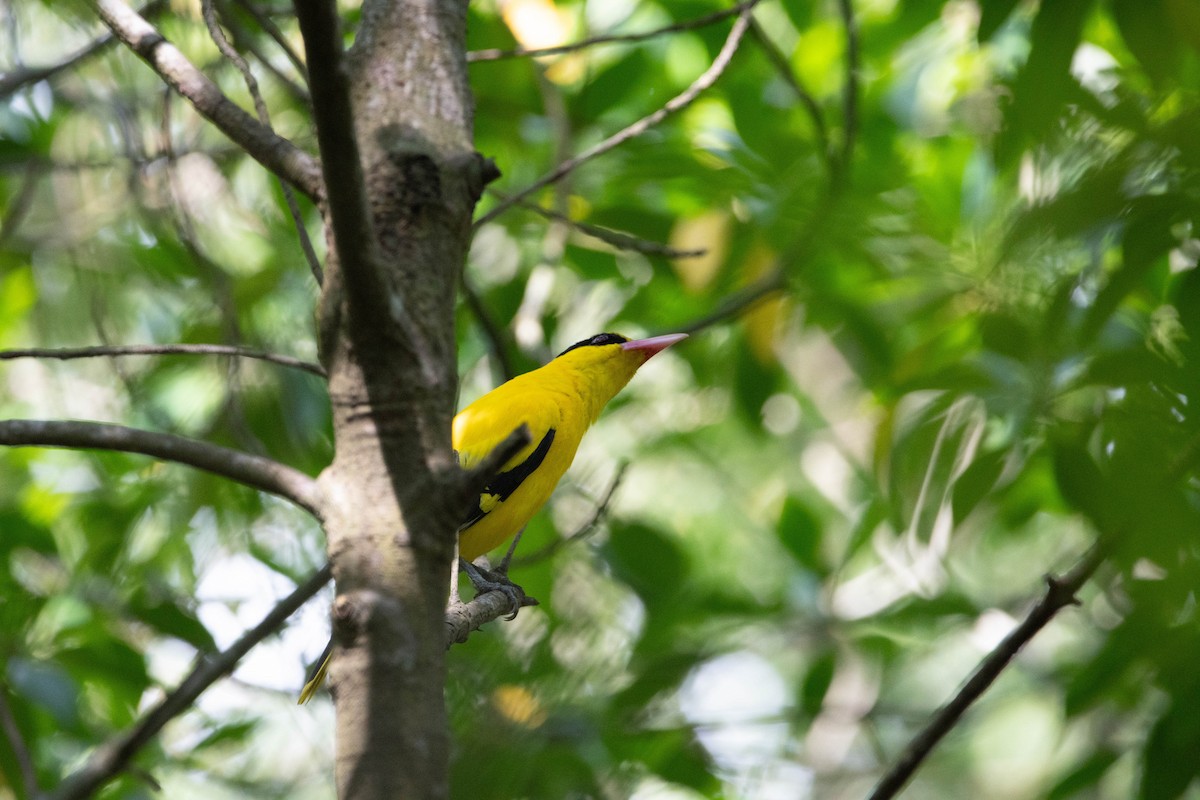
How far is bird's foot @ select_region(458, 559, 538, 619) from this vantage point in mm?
2867

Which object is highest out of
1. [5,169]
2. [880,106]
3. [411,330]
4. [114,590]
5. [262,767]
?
[5,169]

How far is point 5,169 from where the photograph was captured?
450 centimetres

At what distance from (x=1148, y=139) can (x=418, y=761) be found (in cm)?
98

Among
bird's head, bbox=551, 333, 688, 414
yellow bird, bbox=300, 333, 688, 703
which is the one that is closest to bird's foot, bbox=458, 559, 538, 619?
yellow bird, bbox=300, 333, 688, 703

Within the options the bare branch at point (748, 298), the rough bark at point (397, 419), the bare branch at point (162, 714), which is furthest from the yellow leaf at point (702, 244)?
the rough bark at point (397, 419)

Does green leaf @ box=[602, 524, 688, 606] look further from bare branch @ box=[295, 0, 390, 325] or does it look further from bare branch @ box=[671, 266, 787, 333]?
bare branch @ box=[295, 0, 390, 325]

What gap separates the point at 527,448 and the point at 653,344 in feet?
3.08

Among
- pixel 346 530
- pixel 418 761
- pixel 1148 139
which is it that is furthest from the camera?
pixel 346 530

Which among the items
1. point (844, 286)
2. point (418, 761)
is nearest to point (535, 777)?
point (418, 761)

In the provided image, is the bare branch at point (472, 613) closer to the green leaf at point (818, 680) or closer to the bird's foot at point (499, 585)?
the bird's foot at point (499, 585)

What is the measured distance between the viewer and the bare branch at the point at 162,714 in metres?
1.75

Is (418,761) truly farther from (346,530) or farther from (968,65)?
(968,65)

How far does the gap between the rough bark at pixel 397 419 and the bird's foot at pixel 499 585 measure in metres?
1.31

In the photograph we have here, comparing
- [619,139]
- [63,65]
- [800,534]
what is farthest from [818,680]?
[63,65]
